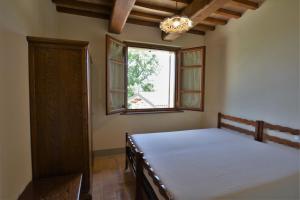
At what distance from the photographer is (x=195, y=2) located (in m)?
2.30

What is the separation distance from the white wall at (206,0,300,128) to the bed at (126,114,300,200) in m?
0.33

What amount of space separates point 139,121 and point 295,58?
264 centimetres

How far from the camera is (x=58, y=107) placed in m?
1.60

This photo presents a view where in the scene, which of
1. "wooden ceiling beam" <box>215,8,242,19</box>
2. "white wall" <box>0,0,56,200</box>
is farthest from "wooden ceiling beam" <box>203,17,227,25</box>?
"white wall" <box>0,0,56,200</box>

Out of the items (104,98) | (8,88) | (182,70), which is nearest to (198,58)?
(182,70)

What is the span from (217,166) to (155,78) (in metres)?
2.56

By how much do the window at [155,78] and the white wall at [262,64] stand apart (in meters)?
0.49

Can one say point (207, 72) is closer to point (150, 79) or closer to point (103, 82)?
point (150, 79)

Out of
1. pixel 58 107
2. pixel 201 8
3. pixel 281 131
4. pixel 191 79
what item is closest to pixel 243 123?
pixel 281 131

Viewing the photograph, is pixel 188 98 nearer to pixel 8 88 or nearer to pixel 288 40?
pixel 288 40

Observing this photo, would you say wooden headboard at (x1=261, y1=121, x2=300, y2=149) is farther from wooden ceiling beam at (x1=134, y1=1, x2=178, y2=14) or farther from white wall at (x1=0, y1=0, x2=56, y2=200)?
white wall at (x1=0, y1=0, x2=56, y2=200)

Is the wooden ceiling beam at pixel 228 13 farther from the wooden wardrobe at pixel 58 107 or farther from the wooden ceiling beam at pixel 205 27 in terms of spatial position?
the wooden wardrobe at pixel 58 107

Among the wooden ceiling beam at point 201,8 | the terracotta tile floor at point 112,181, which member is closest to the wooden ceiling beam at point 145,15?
the wooden ceiling beam at point 201,8

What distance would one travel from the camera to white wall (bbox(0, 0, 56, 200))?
1100 mm
